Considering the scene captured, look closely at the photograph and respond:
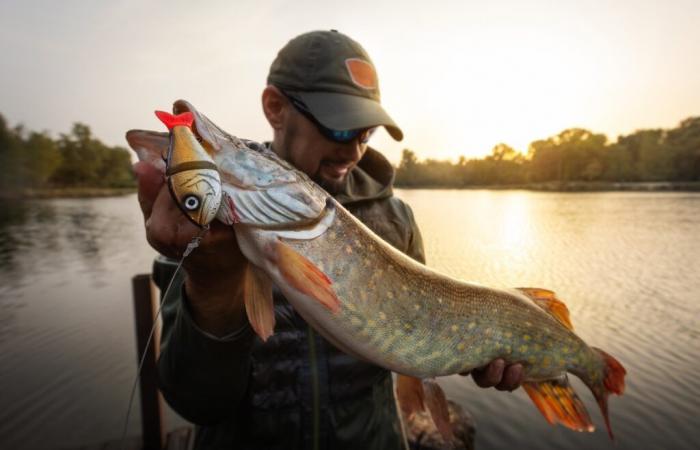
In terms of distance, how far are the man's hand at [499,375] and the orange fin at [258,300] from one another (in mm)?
949

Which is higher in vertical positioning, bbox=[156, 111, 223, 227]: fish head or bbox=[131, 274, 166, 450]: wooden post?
bbox=[156, 111, 223, 227]: fish head

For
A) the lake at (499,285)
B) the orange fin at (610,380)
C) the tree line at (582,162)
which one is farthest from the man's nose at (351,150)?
the tree line at (582,162)

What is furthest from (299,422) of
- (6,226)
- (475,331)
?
(6,226)

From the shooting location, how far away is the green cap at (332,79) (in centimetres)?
188

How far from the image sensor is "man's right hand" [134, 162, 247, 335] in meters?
0.98

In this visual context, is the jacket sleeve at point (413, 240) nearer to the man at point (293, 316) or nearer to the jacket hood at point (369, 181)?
the man at point (293, 316)

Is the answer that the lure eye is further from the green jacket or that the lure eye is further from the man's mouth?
the man's mouth

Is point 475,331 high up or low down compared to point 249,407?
up

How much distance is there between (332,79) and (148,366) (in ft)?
9.70

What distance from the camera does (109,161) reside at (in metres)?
66.1

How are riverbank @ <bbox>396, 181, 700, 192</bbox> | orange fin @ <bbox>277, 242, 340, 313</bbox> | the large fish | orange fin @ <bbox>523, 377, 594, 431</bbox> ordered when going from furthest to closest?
riverbank @ <bbox>396, 181, 700, 192</bbox>
orange fin @ <bbox>523, 377, 594, 431</bbox>
orange fin @ <bbox>277, 242, 340, 313</bbox>
the large fish

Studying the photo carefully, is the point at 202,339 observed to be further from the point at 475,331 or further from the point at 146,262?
the point at 146,262

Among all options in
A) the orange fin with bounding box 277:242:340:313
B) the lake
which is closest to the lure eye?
the orange fin with bounding box 277:242:340:313

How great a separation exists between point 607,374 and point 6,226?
30325 mm
